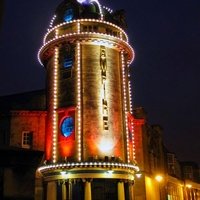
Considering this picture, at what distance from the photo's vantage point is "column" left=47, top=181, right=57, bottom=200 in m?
30.5

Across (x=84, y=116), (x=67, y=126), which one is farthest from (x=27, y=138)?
(x=84, y=116)

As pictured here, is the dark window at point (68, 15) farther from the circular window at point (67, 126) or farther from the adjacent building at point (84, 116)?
the circular window at point (67, 126)

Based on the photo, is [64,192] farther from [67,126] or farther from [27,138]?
[27,138]

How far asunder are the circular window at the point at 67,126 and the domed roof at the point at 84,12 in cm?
970

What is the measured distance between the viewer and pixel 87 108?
1236 inches

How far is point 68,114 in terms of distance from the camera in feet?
104

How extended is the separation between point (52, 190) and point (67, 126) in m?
5.47

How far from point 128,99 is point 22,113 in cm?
1020

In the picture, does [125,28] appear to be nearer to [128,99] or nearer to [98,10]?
[98,10]

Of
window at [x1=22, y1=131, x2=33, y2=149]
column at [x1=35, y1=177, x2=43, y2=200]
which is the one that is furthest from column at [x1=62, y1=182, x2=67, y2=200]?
window at [x1=22, y1=131, x2=33, y2=149]

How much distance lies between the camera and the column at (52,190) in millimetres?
30516

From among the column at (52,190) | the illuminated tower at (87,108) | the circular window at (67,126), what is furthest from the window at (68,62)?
the column at (52,190)

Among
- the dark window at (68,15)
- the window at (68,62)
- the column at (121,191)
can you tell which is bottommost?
the column at (121,191)

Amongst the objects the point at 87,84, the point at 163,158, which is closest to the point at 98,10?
the point at 87,84
